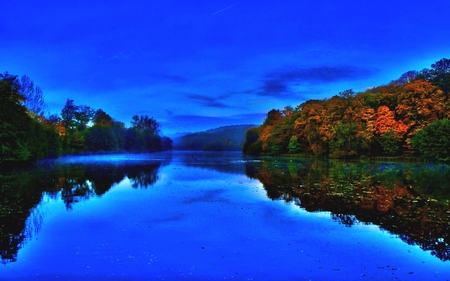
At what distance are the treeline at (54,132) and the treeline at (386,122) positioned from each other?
49.8 meters

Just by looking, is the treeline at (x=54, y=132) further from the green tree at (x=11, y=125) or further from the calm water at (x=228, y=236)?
the calm water at (x=228, y=236)

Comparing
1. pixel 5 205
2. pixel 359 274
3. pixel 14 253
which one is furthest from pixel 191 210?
pixel 5 205

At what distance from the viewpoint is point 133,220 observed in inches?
465

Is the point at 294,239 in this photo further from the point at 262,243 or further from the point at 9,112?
the point at 9,112

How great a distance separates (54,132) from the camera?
2517 inches

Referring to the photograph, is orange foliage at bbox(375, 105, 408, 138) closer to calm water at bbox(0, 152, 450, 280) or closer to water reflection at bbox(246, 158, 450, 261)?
water reflection at bbox(246, 158, 450, 261)

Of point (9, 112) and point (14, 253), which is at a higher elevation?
point (9, 112)

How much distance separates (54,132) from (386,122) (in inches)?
2536

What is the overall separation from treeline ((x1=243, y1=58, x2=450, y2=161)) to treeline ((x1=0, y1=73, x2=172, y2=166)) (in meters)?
49.8

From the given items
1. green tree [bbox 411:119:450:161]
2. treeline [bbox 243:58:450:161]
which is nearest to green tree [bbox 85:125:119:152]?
treeline [bbox 243:58:450:161]

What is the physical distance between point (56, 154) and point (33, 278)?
67.2 m

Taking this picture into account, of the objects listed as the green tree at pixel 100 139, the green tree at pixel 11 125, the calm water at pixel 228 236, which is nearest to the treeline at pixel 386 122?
the calm water at pixel 228 236

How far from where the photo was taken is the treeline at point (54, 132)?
36094mm

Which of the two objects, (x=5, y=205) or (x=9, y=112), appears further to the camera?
(x=9, y=112)
